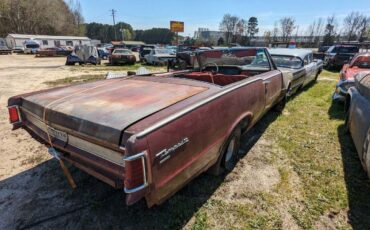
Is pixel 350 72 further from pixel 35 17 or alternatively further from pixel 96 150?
pixel 35 17

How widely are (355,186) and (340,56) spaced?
41.8 feet

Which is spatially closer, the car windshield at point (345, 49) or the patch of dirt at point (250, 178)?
the patch of dirt at point (250, 178)

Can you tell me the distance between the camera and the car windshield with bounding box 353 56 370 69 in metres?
6.62

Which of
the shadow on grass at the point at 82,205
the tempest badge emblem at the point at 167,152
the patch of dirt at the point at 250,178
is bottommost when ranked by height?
the shadow on grass at the point at 82,205

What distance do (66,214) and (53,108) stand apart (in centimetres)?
109

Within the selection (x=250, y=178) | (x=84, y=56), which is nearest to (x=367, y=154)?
(x=250, y=178)

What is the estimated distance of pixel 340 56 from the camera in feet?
41.7

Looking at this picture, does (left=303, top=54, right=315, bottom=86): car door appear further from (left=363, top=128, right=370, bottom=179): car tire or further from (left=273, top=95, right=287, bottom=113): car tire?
(left=363, top=128, right=370, bottom=179): car tire

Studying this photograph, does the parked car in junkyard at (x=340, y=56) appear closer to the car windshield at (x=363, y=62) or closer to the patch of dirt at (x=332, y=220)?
the car windshield at (x=363, y=62)

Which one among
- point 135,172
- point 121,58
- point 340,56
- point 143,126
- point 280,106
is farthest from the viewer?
point 121,58

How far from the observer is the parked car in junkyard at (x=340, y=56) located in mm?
12516

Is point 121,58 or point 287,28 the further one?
point 287,28

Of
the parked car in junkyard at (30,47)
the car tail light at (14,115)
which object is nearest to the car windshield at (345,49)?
the car tail light at (14,115)

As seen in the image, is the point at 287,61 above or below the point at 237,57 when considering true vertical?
Result: below
